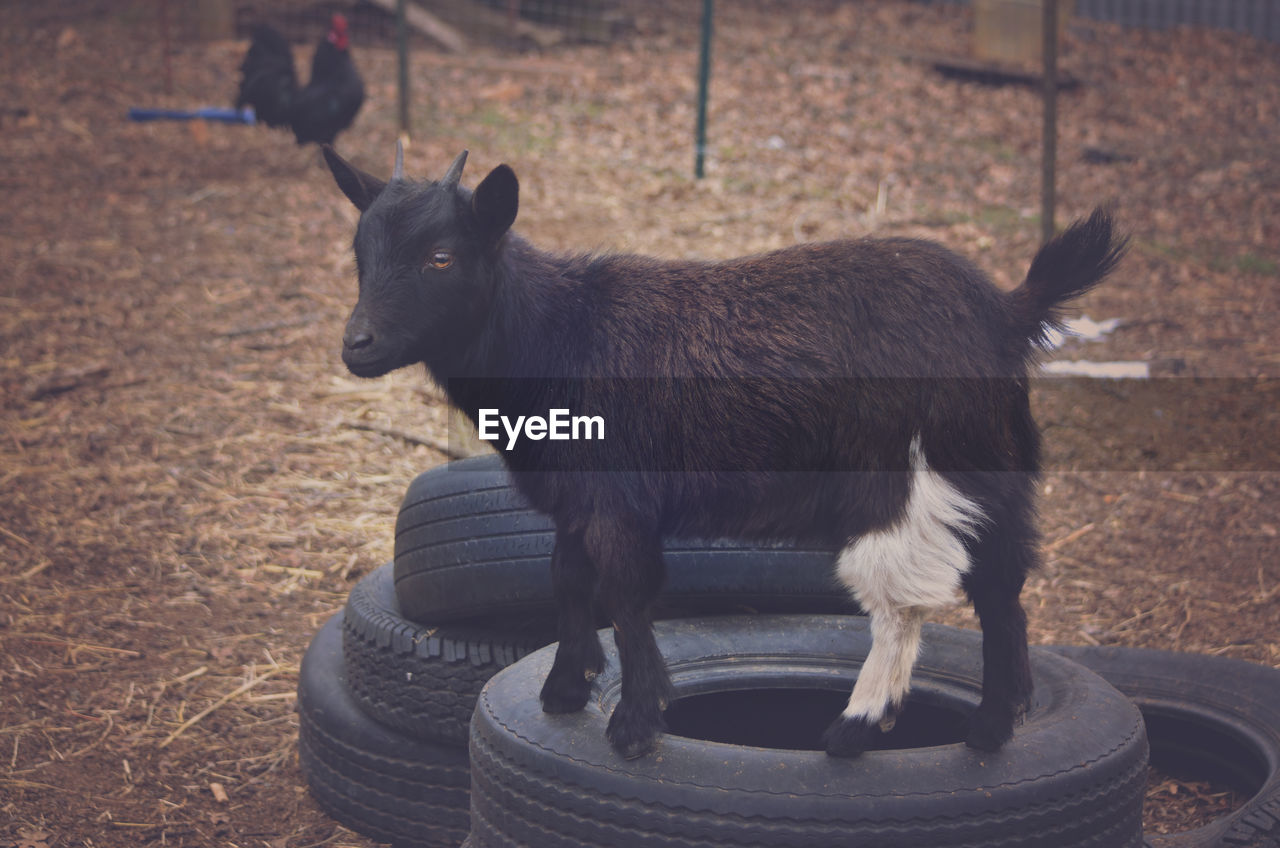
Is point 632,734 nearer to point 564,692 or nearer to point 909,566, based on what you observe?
point 564,692

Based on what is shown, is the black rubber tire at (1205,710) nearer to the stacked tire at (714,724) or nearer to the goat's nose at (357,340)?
the stacked tire at (714,724)

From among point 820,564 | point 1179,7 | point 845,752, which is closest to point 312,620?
point 820,564

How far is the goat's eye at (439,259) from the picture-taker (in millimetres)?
3039

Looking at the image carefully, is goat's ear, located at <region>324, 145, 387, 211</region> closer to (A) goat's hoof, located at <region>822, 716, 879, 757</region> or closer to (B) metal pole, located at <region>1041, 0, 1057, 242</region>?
(A) goat's hoof, located at <region>822, 716, 879, 757</region>

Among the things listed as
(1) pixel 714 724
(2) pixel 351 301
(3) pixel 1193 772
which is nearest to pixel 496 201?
(1) pixel 714 724

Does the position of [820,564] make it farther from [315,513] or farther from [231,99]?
[231,99]

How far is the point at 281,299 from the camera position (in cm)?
866

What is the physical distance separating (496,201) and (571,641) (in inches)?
46.4

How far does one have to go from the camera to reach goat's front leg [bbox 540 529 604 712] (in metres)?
3.14

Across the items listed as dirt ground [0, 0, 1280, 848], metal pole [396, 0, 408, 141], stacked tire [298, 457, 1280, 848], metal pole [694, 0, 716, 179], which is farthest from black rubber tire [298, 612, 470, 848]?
metal pole [396, 0, 408, 141]

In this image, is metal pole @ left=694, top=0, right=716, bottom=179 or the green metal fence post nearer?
metal pole @ left=694, top=0, right=716, bottom=179

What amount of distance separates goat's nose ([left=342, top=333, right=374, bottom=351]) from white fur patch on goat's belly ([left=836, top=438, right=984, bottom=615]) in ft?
4.19

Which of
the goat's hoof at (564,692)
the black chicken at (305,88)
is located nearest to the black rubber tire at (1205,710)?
the goat's hoof at (564,692)

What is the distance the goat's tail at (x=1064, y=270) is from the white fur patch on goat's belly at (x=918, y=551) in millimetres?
428
